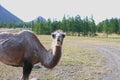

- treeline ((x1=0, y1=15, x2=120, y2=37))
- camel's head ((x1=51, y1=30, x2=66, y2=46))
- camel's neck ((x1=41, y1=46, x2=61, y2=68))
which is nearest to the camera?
camel's head ((x1=51, y1=30, x2=66, y2=46))

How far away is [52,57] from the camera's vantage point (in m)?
6.35

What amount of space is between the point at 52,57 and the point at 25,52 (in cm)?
53

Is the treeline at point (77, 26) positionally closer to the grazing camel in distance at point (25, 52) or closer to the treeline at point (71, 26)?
the treeline at point (71, 26)

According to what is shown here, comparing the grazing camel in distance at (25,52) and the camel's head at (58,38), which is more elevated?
the camel's head at (58,38)

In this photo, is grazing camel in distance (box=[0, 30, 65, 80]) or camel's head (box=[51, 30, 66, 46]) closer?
camel's head (box=[51, 30, 66, 46])

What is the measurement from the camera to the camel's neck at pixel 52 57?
6.16m

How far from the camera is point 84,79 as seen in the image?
495 inches

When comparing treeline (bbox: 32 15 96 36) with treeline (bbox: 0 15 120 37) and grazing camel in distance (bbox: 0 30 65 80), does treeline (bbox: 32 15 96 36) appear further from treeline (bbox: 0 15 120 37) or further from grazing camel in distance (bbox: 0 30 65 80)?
grazing camel in distance (bbox: 0 30 65 80)

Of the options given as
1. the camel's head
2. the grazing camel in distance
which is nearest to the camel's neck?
the grazing camel in distance

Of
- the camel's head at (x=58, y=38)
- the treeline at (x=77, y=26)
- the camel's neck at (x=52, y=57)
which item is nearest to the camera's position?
the camel's head at (x=58, y=38)

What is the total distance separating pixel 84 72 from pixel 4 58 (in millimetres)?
8619

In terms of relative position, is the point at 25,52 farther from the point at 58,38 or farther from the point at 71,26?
the point at 71,26

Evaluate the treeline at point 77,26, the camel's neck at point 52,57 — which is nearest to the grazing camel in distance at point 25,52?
the camel's neck at point 52,57

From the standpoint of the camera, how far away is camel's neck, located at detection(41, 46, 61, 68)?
20.2 feet
